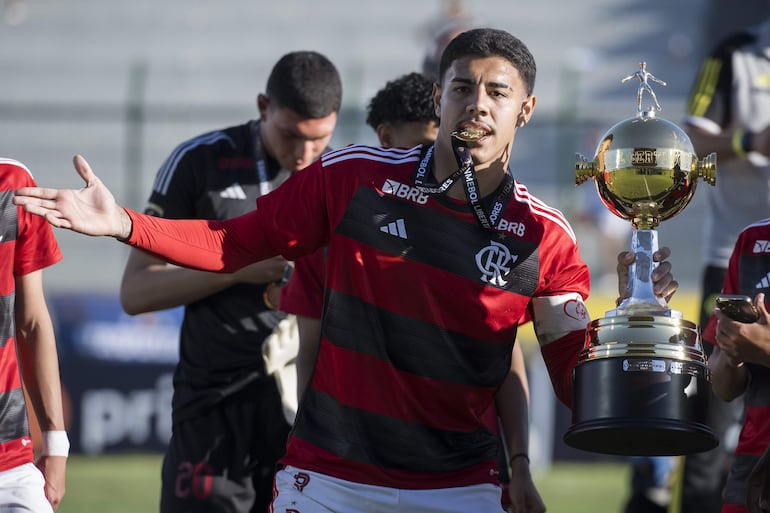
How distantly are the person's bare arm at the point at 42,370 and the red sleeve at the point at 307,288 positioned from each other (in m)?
0.80

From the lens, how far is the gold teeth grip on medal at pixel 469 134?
11.8 ft

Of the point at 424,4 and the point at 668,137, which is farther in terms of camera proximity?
the point at 424,4

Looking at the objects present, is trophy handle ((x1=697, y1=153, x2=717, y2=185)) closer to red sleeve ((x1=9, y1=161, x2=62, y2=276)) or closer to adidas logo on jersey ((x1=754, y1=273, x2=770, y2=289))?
adidas logo on jersey ((x1=754, y1=273, x2=770, y2=289))

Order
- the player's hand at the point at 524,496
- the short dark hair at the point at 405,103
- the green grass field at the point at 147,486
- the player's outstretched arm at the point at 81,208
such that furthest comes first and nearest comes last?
the green grass field at the point at 147,486 → the short dark hair at the point at 405,103 → the player's hand at the point at 524,496 → the player's outstretched arm at the point at 81,208

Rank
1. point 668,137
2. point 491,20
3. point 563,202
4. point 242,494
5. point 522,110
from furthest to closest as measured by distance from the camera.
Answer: point 491,20
point 563,202
point 242,494
point 522,110
point 668,137

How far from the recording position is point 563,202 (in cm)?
1307

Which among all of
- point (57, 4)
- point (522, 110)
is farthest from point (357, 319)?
point (57, 4)

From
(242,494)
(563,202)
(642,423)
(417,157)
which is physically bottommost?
(242,494)

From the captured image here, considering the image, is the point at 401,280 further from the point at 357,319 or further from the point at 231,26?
the point at 231,26

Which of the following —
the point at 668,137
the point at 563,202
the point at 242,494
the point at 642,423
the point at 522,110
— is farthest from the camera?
the point at 563,202

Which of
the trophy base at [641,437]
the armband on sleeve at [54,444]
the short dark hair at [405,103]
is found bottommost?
the armband on sleeve at [54,444]

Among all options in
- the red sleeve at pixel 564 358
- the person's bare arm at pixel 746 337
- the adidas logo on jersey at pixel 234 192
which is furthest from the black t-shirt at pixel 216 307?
the person's bare arm at pixel 746 337

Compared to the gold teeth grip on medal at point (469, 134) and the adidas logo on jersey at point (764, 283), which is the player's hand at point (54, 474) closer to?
the gold teeth grip on medal at point (469, 134)

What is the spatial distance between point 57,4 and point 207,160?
12.2 meters
